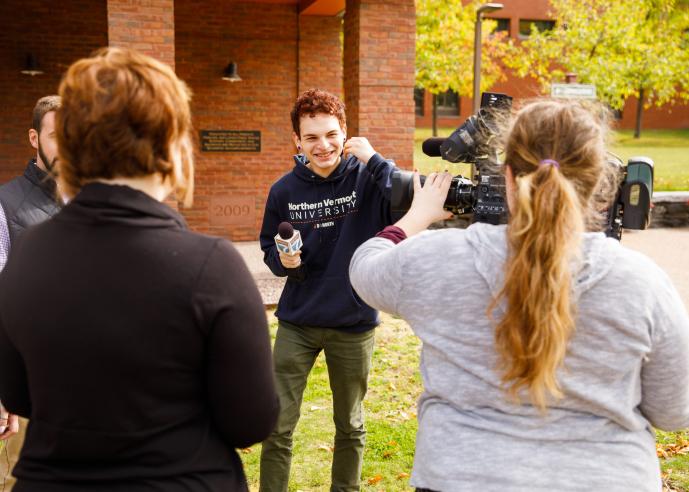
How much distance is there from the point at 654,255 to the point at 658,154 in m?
21.4

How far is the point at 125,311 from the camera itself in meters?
1.39

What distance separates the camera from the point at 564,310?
4.87 feet

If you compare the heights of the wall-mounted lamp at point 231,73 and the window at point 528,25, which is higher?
the window at point 528,25

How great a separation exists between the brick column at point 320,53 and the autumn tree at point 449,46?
13.5 metres

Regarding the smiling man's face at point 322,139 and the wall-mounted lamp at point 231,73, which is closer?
the smiling man's face at point 322,139

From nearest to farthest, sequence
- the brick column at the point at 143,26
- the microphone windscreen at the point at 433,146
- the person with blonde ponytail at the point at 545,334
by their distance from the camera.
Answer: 1. the person with blonde ponytail at the point at 545,334
2. the microphone windscreen at the point at 433,146
3. the brick column at the point at 143,26

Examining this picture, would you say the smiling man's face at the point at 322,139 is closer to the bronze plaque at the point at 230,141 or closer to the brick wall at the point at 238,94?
the brick wall at the point at 238,94

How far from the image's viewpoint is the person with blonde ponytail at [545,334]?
152cm

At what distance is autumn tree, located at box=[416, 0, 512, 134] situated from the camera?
84.2ft

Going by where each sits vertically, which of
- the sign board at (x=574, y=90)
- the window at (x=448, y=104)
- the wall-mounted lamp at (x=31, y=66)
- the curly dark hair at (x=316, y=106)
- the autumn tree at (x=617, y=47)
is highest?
the autumn tree at (x=617, y=47)

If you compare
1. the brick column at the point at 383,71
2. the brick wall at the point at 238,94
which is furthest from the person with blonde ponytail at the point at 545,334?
the brick wall at the point at 238,94

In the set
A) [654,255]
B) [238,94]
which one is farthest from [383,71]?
[654,255]

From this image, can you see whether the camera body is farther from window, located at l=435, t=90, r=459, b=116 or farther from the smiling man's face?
window, located at l=435, t=90, r=459, b=116

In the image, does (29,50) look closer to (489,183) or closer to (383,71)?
(383,71)
